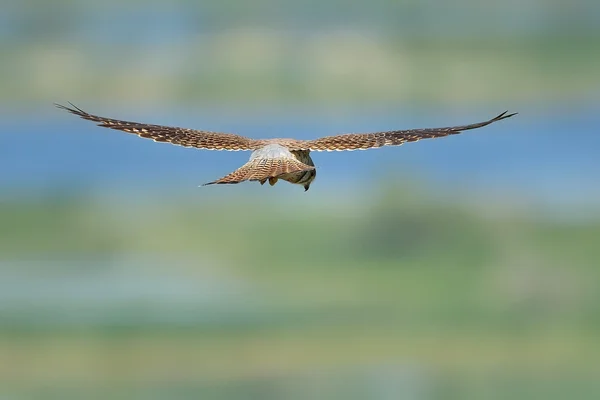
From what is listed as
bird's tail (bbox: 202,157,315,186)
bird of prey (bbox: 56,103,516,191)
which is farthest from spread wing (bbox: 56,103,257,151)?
bird's tail (bbox: 202,157,315,186)

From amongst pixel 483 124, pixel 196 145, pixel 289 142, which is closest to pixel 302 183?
pixel 289 142

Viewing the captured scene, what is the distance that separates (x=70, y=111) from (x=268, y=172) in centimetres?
330

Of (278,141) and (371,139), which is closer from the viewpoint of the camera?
(278,141)

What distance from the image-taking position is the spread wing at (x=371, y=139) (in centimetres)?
1585

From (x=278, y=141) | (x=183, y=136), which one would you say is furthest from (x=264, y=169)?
(x=183, y=136)

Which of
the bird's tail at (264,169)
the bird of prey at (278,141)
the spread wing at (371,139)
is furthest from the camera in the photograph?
the spread wing at (371,139)

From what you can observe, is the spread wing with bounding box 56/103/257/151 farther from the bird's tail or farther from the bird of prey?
the bird's tail

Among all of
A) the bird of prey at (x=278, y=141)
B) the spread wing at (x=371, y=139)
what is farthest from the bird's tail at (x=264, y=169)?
the spread wing at (x=371, y=139)

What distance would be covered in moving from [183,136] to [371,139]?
288cm

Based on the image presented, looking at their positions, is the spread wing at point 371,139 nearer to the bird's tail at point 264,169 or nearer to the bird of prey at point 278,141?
the bird of prey at point 278,141

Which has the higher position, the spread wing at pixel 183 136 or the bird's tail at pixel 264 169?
the spread wing at pixel 183 136

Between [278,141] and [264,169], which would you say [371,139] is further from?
[264,169]

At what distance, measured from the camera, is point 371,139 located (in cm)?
1662

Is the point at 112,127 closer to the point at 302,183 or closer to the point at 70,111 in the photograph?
the point at 70,111
